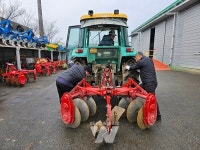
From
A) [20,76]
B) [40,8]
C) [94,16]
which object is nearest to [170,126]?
[94,16]

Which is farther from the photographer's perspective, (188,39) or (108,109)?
(188,39)

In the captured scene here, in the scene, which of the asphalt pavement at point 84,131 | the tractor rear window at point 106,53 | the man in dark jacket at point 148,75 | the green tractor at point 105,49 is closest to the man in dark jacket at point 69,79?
the asphalt pavement at point 84,131

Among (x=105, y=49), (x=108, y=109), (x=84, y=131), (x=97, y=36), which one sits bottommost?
(x=84, y=131)

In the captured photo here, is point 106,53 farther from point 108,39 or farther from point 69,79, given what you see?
point 69,79

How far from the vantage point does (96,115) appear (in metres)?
3.90

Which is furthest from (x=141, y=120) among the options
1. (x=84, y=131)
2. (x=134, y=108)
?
(x=84, y=131)

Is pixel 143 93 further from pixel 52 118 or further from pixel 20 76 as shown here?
pixel 20 76

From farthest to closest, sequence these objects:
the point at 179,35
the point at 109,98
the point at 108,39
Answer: the point at 179,35
the point at 108,39
the point at 109,98

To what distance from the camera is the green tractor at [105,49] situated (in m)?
4.84

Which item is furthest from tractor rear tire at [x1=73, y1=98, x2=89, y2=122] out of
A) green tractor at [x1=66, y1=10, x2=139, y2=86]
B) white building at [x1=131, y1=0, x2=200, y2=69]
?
white building at [x1=131, y1=0, x2=200, y2=69]

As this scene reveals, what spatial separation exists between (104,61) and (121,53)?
0.57 m

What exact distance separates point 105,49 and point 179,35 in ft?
31.5

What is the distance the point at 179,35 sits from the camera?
12.5 m

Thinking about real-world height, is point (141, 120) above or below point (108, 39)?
below
